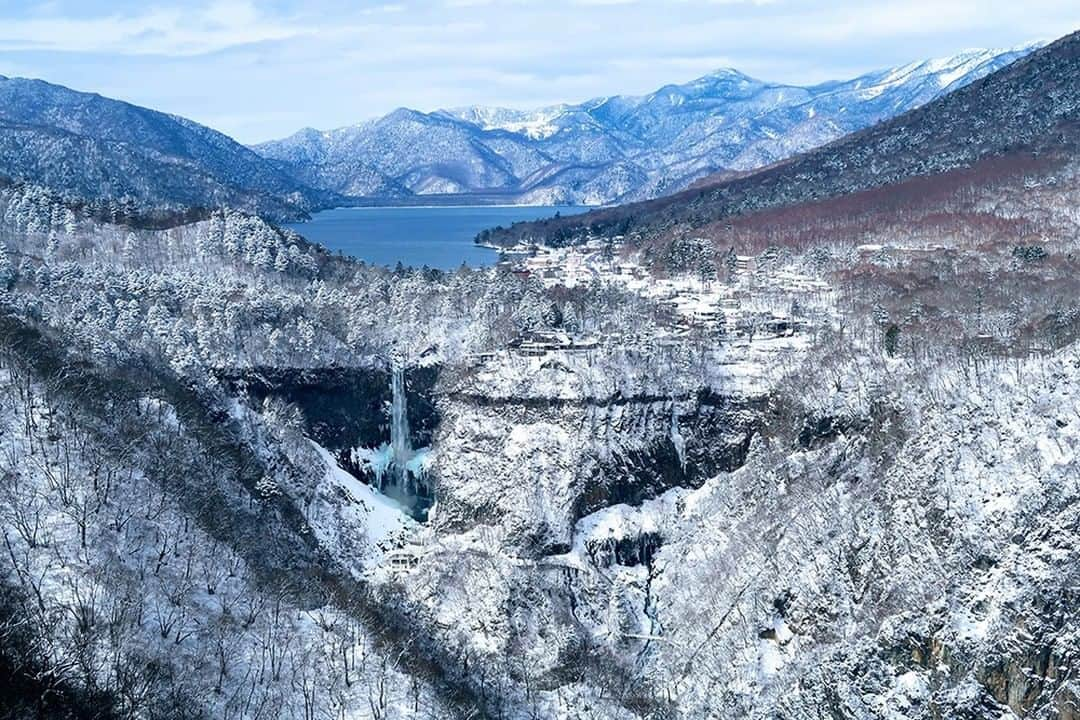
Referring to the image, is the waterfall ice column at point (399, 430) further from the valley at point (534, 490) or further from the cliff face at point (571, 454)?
the cliff face at point (571, 454)

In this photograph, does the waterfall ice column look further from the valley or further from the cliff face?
the cliff face

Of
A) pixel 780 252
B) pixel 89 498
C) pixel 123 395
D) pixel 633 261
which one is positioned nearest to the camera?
pixel 89 498

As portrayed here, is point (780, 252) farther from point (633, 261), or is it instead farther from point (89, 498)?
point (89, 498)

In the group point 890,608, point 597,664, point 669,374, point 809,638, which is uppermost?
point 669,374

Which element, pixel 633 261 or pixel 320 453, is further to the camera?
pixel 633 261

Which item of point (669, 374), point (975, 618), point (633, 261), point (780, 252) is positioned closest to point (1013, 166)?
point (780, 252)

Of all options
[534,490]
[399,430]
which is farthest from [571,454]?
[399,430]

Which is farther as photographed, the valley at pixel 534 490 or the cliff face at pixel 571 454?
the cliff face at pixel 571 454

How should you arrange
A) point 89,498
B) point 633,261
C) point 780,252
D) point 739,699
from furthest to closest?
point 633,261 < point 780,252 < point 739,699 < point 89,498

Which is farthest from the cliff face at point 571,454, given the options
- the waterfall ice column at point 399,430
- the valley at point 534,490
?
the waterfall ice column at point 399,430

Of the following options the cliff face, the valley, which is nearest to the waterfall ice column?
→ the valley
